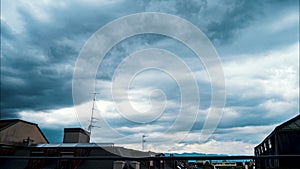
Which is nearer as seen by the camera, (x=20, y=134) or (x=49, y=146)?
(x=49, y=146)

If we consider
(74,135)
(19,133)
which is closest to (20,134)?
(19,133)

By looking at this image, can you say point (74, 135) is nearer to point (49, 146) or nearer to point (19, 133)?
point (49, 146)

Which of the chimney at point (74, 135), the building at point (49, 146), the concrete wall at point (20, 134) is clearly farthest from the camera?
the chimney at point (74, 135)

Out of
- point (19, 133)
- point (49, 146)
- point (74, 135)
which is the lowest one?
point (49, 146)

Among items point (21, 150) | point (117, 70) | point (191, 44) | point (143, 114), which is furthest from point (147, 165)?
point (21, 150)

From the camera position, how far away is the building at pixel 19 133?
21.2 m

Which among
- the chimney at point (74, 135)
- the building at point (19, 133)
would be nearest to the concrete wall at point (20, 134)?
the building at point (19, 133)

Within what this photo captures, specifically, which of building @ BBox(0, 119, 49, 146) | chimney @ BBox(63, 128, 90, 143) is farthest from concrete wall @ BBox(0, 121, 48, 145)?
chimney @ BBox(63, 128, 90, 143)

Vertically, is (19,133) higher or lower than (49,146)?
higher

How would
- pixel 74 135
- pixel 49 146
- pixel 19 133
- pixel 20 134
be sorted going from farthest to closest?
1. pixel 20 134
2. pixel 19 133
3. pixel 74 135
4. pixel 49 146

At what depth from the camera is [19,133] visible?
73.8 feet

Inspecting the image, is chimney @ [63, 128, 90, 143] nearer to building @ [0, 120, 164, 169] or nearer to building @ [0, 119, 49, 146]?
building @ [0, 120, 164, 169]

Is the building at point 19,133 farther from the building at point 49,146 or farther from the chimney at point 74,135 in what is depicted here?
the chimney at point 74,135

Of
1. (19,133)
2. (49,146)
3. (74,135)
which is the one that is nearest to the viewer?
(49,146)
